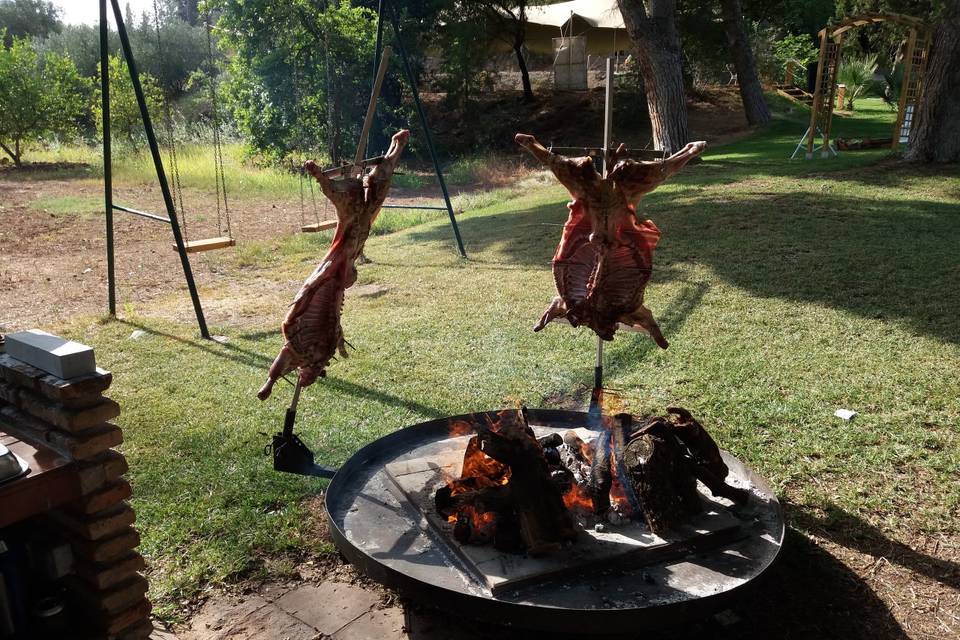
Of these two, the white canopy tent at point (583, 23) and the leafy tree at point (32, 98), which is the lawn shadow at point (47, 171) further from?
the white canopy tent at point (583, 23)

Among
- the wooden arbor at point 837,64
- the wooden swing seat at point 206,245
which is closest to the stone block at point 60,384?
the wooden swing seat at point 206,245

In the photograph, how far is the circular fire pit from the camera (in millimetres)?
2518

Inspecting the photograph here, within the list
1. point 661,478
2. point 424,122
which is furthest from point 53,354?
point 424,122

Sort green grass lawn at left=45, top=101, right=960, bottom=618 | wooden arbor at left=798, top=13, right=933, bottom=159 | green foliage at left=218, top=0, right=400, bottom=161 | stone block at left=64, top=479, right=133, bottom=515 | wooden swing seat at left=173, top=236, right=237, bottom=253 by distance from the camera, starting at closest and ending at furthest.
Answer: stone block at left=64, top=479, right=133, bottom=515 < green grass lawn at left=45, top=101, right=960, bottom=618 < wooden swing seat at left=173, top=236, right=237, bottom=253 < wooden arbor at left=798, top=13, right=933, bottom=159 < green foliage at left=218, top=0, right=400, bottom=161

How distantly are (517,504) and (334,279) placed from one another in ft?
3.91

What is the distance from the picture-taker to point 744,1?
79.4ft

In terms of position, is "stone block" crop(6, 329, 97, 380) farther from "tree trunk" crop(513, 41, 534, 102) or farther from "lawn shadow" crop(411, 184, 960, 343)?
"tree trunk" crop(513, 41, 534, 102)

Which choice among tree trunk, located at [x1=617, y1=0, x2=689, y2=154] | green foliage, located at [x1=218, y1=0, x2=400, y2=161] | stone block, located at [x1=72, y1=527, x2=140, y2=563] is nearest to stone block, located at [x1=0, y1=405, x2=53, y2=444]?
stone block, located at [x1=72, y1=527, x2=140, y2=563]

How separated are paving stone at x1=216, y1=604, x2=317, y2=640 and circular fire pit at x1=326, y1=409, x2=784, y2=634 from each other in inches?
16.9

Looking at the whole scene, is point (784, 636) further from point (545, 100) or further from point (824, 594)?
point (545, 100)

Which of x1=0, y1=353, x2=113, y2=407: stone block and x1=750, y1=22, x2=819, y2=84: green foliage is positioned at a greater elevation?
x1=750, y1=22, x2=819, y2=84: green foliage

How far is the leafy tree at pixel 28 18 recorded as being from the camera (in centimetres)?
3581

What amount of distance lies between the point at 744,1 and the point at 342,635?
84.3ft

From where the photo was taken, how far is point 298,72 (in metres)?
17.2
